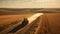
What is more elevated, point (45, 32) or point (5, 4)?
point (5, 4)

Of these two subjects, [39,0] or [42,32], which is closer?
[42,32]

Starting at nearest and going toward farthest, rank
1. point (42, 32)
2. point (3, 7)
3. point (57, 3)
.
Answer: point (42, 32) < point (3, 7) < point (57, 3)

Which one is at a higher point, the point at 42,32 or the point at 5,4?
the point at 5,4

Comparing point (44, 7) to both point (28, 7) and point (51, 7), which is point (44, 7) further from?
point (28, 7)

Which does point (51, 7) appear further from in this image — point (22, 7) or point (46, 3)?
point (22, 7)

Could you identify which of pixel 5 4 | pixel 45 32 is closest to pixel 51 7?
pixel 5 4

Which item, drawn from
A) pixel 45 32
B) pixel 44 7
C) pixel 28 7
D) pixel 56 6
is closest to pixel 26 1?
pixel 28 7

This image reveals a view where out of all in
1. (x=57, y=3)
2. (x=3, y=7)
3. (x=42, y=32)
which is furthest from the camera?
(x=57, y=3)

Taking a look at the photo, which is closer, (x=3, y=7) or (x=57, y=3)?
(x=3, y=7)
